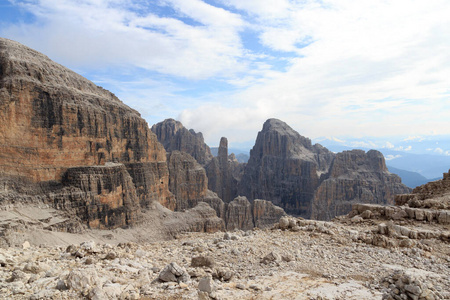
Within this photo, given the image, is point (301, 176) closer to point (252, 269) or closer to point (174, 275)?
point (252, 269)

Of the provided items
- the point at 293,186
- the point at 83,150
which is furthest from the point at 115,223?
the point at 293,186

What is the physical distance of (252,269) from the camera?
827 cm

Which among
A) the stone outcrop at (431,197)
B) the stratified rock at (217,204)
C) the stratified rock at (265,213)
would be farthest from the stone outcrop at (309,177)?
the stone outcrop at (431,197)

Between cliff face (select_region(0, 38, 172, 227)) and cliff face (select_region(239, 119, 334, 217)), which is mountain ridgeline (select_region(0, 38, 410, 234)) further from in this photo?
cliff face (select_region(239, 119, 334, 217))

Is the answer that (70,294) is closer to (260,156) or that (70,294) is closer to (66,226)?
(66,226)

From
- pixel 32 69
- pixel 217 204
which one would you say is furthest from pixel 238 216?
pixel 32 69

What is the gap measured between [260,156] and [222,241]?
10854 centimetres

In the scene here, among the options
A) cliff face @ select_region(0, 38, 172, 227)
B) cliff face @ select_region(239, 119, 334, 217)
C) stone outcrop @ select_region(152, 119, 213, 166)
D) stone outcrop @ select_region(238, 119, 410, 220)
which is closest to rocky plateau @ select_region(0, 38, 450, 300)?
cliff face @ select_region(0, 38, 172, 227)

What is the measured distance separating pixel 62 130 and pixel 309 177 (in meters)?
84.4

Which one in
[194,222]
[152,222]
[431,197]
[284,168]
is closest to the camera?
[431,197]

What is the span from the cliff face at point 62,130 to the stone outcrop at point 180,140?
6339cm

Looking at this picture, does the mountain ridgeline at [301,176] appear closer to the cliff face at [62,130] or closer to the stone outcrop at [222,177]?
the stone outcrop at [222,177]

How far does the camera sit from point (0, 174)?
30406 mm

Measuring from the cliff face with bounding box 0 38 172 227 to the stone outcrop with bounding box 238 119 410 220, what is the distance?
5612cm
